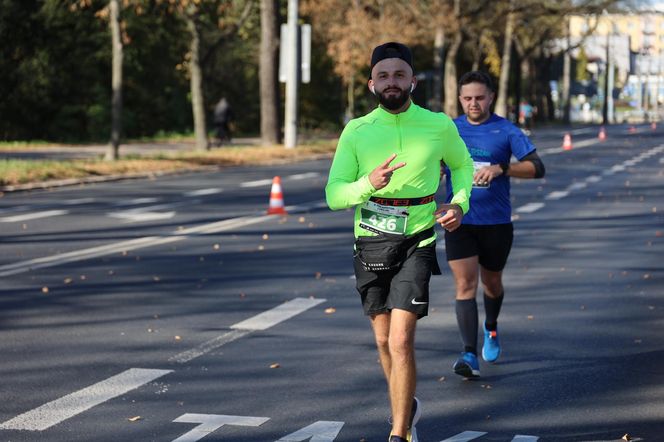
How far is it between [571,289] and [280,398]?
497 cm

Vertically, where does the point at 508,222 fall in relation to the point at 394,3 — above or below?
below

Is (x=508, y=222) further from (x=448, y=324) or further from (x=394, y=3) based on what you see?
(x=394, y=3)

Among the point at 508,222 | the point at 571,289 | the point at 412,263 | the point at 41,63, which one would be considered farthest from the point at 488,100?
the point at 41,63

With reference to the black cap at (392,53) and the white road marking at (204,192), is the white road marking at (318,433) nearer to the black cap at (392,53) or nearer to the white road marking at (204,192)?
the black cap at (392,53)

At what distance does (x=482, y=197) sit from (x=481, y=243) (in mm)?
262

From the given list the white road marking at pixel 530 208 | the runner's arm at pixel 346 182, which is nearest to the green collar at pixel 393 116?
the runner's arm at pixel 346 182

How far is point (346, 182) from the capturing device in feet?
18.8

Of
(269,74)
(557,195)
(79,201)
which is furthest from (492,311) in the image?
(269,74)

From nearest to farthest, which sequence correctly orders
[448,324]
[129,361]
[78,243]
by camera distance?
[129,361], [448,324], [78,243]

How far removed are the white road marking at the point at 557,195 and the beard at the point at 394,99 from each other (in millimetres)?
16939

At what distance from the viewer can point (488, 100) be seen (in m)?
7.86

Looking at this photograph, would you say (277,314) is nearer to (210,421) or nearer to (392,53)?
(210,421)

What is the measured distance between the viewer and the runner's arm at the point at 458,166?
6.00m

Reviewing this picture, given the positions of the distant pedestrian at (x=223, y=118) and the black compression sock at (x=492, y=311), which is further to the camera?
the distant pedestrian at (x=223, y=118)
